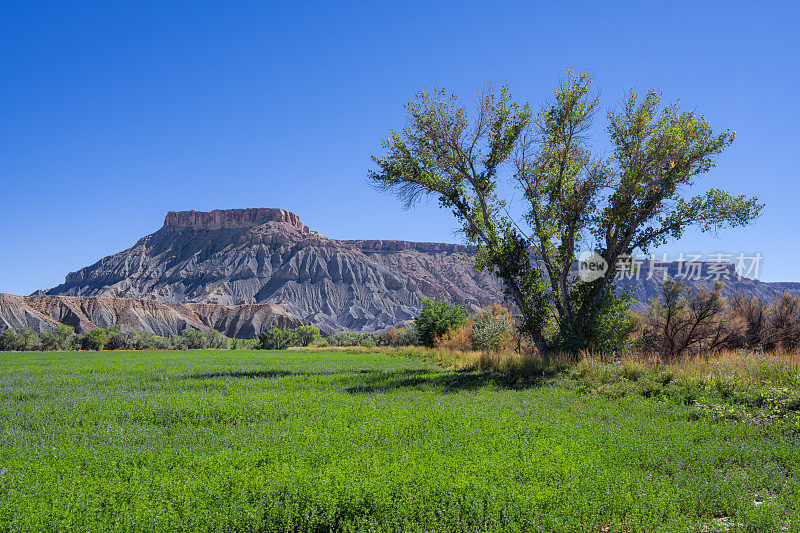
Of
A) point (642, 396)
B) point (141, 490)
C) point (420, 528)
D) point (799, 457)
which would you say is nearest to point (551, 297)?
point (642, 396)

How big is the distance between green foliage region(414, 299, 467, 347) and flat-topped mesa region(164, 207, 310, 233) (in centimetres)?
13742

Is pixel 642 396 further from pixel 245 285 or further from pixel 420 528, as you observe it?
pixel 245 285

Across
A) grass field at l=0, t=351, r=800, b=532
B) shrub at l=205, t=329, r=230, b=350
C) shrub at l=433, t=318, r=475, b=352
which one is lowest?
shrub at l=205, t=329, r=230, b=350

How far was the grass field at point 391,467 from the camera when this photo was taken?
14.4ft

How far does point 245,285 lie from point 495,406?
12482cm

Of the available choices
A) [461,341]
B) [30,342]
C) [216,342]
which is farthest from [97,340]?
[461,341]

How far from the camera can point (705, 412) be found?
834cm

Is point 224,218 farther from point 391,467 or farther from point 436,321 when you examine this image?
point 391,467

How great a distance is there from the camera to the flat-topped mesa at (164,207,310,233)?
16088cm

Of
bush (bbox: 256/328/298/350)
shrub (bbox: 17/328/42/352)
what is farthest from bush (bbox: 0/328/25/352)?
bush (bbox: 256/328/298/350)

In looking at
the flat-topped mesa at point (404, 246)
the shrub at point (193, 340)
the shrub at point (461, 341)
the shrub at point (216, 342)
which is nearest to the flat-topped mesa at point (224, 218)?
the flat-topped mesa at point (404, 246)

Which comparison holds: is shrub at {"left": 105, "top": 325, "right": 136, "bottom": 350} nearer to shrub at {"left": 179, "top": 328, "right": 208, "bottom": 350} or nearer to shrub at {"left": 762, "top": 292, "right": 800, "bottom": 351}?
shrub at {"left": 179, "top": 328, "right": 208, "bottom": 350}

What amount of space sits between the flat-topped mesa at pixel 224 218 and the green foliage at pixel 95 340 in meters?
118

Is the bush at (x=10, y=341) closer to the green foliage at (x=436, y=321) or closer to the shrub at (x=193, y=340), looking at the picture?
the shrub at (x=193, y=340)
